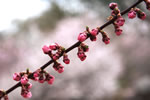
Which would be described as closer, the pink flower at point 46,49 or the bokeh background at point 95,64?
the pink flower at point 46,49

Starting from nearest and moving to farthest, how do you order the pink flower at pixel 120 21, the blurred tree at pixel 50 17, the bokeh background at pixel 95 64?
the pink flower at pixel 120 21
the bokeh background at pixel 95 64
the blurred tree at pixel 50 17

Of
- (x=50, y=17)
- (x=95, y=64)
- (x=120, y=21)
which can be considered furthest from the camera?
(x=50, y=17)

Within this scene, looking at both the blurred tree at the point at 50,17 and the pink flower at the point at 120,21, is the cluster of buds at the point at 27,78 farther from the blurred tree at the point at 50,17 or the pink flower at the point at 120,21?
the blurred tree at the point at 50,17

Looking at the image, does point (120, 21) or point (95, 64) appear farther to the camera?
point (95, 64)

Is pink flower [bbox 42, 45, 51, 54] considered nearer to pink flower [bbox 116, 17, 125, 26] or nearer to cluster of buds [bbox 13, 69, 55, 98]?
cluster of buds [bbox 13, 69, 55, 98]

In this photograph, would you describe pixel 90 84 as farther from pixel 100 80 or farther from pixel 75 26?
pixel 75 26

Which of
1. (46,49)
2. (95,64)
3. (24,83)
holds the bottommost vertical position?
(24,83)

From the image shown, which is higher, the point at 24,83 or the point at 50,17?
the point at 50,17

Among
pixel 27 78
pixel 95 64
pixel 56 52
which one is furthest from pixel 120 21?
pixel 95 64

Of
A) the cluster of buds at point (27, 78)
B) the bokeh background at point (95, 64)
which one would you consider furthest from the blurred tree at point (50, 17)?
Answer: the cluster of buds at point (27, 78)

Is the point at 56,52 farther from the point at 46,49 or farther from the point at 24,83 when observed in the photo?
the point at 24,83

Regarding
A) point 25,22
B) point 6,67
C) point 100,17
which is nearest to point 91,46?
point 100,17
